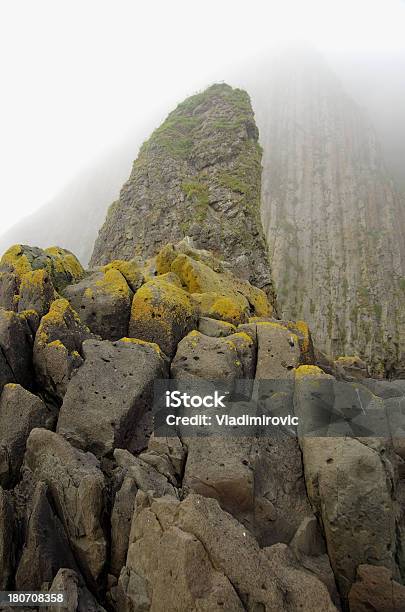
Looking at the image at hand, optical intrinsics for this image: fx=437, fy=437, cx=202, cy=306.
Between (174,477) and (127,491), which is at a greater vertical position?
(127,491)

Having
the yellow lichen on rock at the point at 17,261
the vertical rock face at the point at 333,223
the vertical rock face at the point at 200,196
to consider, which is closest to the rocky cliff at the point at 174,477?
the yellow lichen on rock at the point at 17,261

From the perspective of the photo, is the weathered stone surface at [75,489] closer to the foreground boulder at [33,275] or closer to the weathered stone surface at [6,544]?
the weathered stone surface at [6,544]

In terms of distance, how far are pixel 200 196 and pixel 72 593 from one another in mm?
32712

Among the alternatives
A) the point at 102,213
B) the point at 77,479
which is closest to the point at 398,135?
the point at 102,213

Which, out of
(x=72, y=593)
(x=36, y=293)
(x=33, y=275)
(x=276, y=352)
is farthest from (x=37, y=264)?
(x=72, y=593)

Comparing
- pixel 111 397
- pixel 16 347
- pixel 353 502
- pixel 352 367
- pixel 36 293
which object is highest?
pixel 36 293

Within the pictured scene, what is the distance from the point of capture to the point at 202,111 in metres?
45.6

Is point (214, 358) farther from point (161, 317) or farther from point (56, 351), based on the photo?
point (56, 351)

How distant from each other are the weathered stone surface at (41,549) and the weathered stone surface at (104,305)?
25.3 ft

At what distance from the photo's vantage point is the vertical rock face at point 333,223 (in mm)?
81500

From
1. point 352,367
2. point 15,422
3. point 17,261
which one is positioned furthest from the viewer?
point 352,367

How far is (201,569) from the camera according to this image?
26.2ft

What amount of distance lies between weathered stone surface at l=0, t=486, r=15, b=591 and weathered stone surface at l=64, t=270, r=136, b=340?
8188 mm

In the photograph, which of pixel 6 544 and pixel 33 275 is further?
pixel 33 275
